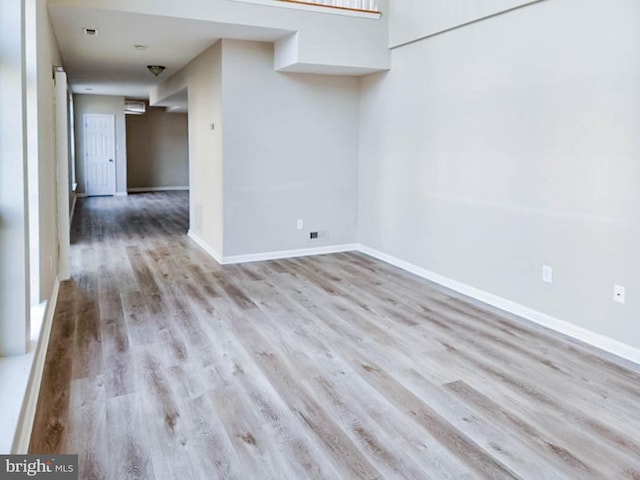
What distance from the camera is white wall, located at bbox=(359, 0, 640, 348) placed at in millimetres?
3373

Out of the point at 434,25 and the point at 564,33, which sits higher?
the point at 434,25

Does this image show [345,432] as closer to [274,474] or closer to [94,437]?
[274,474]

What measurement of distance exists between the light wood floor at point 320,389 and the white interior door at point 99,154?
868cm

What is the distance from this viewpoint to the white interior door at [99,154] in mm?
12516

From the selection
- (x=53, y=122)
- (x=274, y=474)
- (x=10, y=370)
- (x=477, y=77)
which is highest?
(x=477, y=77)

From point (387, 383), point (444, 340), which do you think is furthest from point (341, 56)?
point (387, 383)

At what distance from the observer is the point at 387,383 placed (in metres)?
2.98

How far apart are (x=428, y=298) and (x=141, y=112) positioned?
36.5 ft

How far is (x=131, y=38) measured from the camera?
5500mm

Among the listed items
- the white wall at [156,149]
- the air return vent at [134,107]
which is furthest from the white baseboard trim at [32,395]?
the white wall at [156,149]

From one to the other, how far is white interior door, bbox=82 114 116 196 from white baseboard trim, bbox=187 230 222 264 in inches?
250

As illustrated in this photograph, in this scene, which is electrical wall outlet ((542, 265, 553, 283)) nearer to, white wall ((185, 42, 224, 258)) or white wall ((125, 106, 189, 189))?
white wall ((185, 42, 224, 258))

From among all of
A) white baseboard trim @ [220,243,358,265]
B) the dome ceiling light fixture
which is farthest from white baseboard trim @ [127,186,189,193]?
white baseboard trim @ [220,243,358,265]

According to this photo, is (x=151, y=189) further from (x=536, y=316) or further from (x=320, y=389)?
(x=320, y=389)
